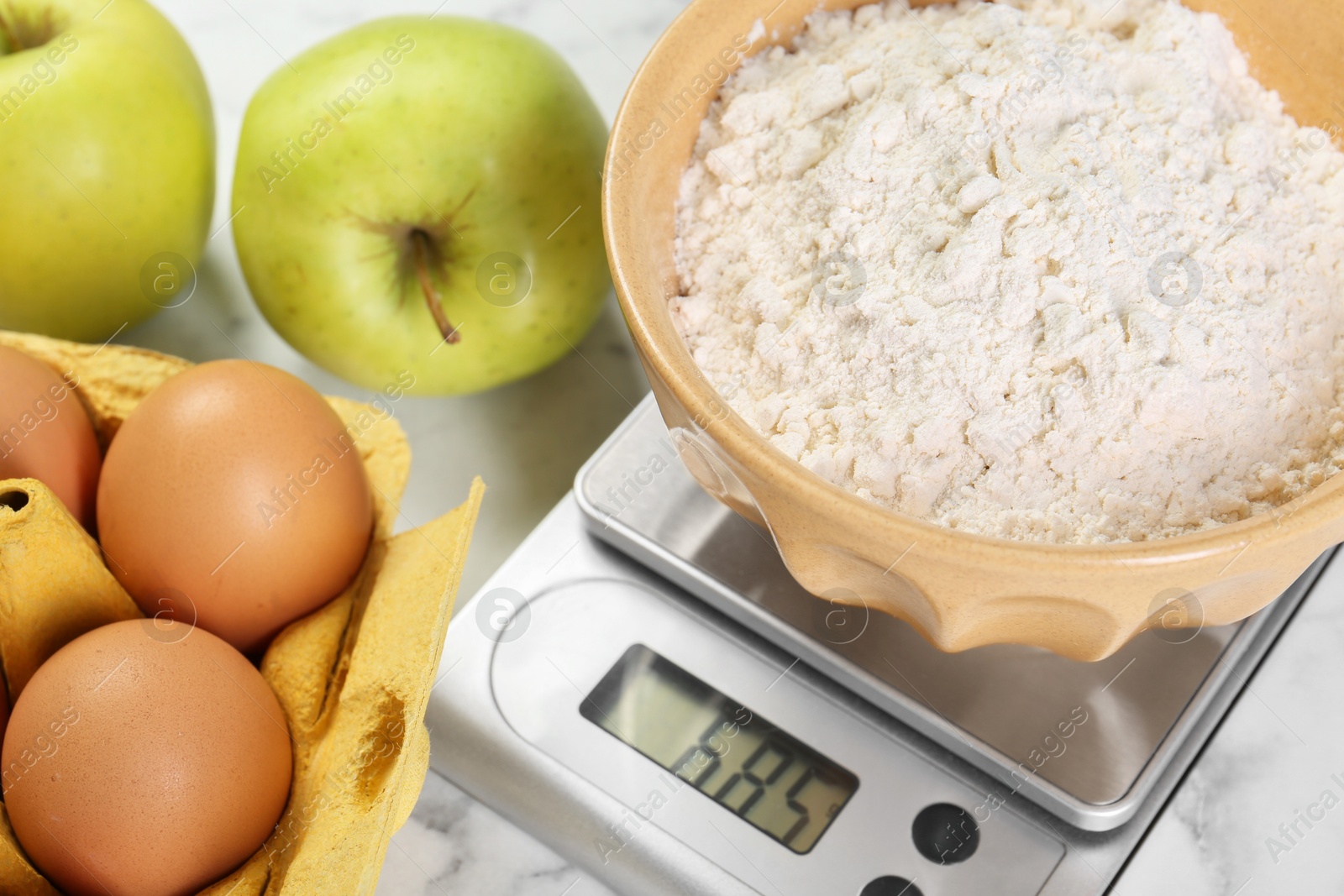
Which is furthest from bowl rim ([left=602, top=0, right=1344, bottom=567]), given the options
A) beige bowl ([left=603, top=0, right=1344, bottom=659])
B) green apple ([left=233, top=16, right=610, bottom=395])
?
green apple ([left=233, top=16, right=610, bottom=395])

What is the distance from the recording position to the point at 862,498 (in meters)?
0.45

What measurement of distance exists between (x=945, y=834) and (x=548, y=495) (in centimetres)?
37

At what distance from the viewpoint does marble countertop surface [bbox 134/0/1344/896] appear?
0.58 meters

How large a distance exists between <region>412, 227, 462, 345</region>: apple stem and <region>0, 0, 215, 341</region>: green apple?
18 centimetres

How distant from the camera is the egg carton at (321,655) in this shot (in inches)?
19.6

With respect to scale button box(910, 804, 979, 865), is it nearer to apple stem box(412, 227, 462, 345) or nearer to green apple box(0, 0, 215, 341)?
apple stem box(412, 227, 462, 345)

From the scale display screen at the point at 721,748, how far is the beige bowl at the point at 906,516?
13 centimetres

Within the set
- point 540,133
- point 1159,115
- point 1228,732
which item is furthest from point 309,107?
point 1228,732

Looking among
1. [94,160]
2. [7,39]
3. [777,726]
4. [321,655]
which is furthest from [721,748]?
[7,39]

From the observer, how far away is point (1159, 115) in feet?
1.85

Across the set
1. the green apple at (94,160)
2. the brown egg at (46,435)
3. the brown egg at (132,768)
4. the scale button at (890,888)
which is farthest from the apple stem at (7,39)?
the scale button at (890,888)

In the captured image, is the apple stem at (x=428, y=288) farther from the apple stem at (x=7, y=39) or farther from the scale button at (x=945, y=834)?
the scale button at (x=945, y=834)

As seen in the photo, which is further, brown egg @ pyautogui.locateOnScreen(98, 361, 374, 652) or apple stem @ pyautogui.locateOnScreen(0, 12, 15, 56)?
apple stem @ pyautogui.locateOnScreen(0, 12, 15, 56)

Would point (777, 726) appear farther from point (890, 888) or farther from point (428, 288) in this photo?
point (428, 288)
